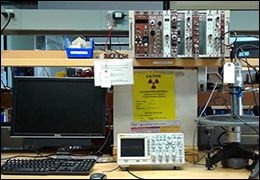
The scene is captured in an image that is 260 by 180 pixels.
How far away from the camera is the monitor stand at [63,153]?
5.35 ft

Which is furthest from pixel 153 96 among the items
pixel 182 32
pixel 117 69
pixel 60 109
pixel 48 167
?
pixel 48 167

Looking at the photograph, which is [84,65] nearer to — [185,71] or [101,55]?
[101,55]

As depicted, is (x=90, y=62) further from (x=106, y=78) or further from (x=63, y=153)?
(x=63, y=153)

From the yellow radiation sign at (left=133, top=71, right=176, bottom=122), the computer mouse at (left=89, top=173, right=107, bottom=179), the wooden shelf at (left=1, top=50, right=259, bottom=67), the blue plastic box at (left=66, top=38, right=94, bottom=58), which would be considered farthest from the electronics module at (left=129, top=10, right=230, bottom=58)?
the computer mouse at (left=89, top=173, right=107, bottom=179)

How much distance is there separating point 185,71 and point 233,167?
0.48m

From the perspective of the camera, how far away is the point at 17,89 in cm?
164

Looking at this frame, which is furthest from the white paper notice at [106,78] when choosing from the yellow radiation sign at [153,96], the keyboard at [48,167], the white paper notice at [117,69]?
the keyboard at [48,167]

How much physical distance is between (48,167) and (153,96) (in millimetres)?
565

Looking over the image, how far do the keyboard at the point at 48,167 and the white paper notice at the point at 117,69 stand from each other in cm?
37

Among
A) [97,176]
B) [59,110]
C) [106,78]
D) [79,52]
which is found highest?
[79,52]

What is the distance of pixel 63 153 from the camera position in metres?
1.67

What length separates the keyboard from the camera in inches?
53.9

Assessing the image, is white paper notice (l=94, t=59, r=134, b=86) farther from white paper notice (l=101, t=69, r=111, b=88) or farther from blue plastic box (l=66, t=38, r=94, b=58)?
blue plastic box (l=66, t=38, r=94, b=58)

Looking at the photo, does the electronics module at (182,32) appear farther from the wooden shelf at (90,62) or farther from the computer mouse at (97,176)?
the computer mouse at (97,176)
